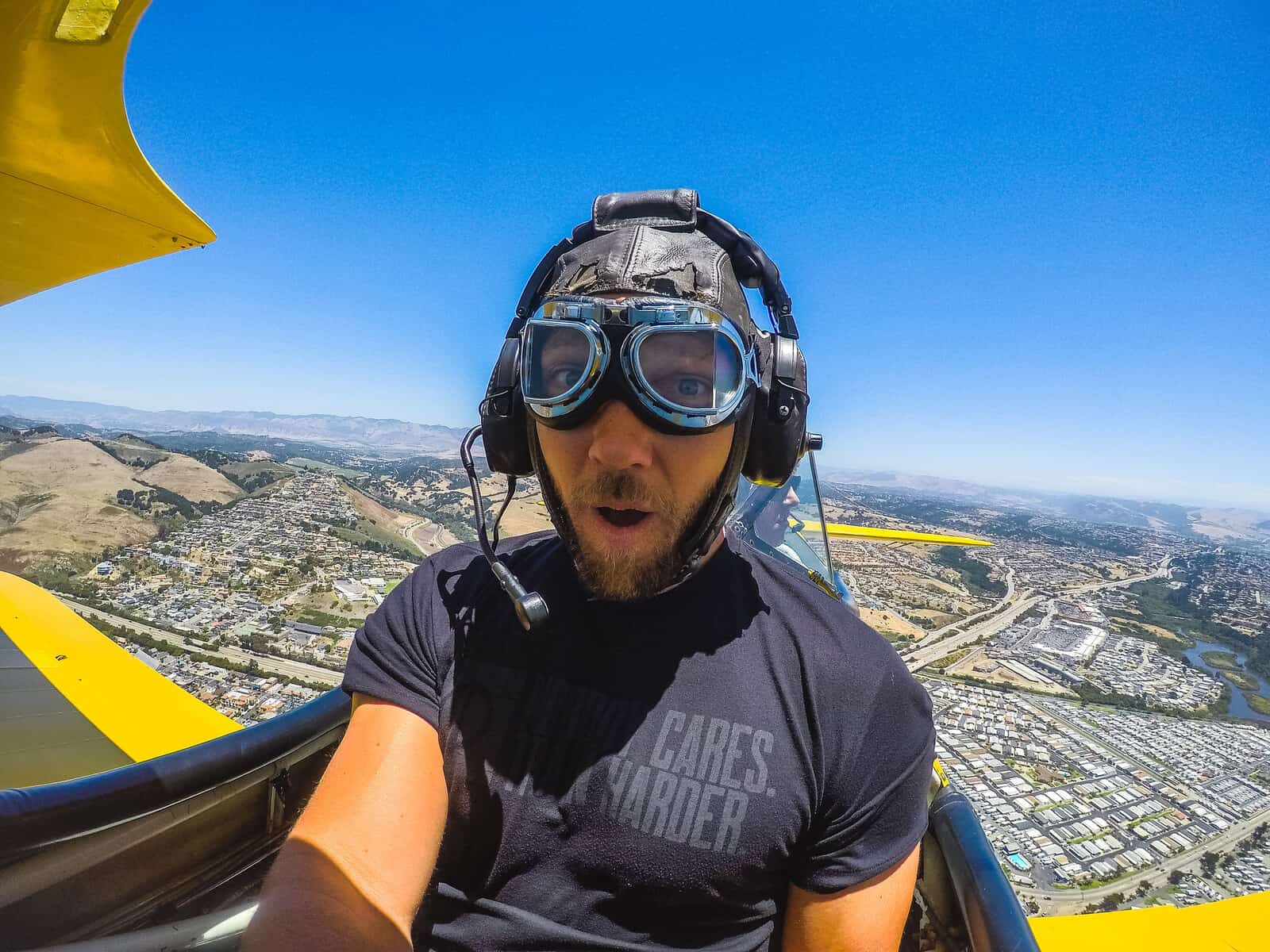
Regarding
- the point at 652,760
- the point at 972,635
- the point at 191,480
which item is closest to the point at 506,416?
the point at 652,760

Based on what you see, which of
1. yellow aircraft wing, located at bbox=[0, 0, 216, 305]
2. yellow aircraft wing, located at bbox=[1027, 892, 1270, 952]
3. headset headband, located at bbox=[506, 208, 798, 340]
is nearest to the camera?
yellow aircraft wing, located at bbox=[0, 0, 216, 305]

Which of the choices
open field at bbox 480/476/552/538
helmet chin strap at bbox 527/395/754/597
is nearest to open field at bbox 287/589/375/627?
open field at bbox 480/476/552/538

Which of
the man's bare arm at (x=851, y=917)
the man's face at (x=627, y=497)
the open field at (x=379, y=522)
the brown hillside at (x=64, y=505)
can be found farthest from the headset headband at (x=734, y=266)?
the open field at (x=379, y=522)

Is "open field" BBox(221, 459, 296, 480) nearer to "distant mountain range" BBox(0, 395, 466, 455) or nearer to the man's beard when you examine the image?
the man's beard

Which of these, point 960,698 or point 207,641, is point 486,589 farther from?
point 960,698

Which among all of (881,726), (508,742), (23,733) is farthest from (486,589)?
(23,733)
